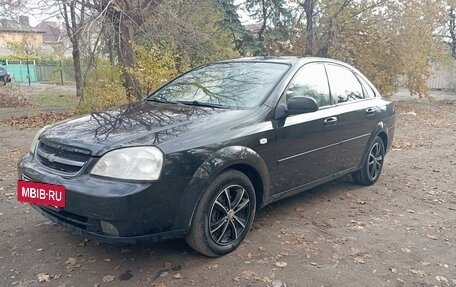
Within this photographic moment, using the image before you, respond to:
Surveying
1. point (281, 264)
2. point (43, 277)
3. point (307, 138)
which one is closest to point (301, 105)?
point (307, 138)

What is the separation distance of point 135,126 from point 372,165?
3.41 m

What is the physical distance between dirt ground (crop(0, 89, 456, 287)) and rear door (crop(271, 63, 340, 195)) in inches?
18.2

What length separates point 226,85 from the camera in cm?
391

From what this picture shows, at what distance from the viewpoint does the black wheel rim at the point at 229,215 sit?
312 centimetres

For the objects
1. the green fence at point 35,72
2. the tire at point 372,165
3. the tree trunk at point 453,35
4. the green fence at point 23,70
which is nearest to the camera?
the tire at point 372,165

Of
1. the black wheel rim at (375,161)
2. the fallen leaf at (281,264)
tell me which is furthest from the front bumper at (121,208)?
the black wheel rim at (375,161)

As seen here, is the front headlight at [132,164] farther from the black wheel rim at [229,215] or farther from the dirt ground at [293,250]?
the dirt ground at [293,250]

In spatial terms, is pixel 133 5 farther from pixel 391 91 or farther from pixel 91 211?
pixel 391 91

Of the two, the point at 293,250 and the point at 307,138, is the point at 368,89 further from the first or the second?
the point at 293,250

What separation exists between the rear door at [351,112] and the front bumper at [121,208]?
2.31m

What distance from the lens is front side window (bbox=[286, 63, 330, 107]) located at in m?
3.89

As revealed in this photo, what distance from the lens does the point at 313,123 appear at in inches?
154

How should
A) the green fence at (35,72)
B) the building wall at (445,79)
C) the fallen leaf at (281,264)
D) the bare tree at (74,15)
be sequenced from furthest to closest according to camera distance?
the green fence at (35,72), the building wall at (445,79), the bare tree at (74,15), the fallen leaf at (281,264)
